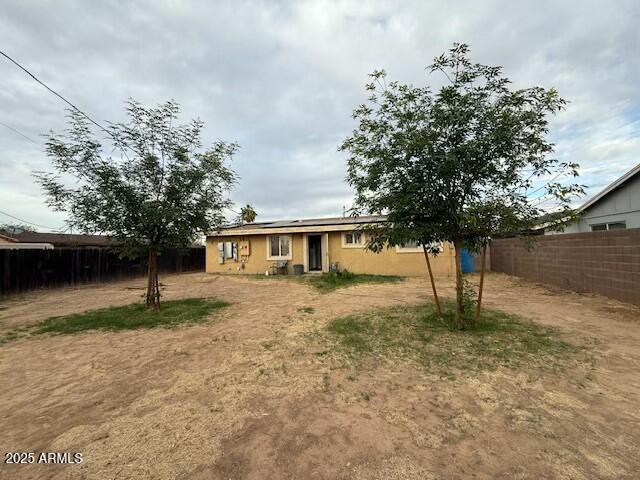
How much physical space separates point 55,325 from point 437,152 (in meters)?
7.94

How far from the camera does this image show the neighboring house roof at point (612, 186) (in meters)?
9.22

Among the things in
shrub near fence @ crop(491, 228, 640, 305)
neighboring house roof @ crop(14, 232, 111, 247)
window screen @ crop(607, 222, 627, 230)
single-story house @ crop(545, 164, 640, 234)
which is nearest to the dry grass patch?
shrub near fence @ crop(491, 228, 640, 305)

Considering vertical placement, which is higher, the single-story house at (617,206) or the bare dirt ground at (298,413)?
the single-story house at (617,206)

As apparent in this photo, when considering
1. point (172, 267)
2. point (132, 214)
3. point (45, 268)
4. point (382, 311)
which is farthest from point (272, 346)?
point (172, 267)

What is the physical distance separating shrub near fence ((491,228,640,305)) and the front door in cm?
939

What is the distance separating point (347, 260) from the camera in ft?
50.2

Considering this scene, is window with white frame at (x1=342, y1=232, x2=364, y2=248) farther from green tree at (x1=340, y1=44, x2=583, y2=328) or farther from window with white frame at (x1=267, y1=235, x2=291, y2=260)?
green tree at (x1=340, y1=44, x2=583, y2=328)

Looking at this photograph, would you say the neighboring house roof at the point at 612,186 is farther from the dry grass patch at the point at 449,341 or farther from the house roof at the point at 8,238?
the house roof at the point at 8,238

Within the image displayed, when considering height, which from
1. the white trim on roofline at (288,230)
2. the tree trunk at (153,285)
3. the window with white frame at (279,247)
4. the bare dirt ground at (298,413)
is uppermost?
the white trim on roofline at (288,230)

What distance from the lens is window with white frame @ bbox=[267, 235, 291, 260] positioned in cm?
1639

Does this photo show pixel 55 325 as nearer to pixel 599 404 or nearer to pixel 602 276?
pixel 599 404

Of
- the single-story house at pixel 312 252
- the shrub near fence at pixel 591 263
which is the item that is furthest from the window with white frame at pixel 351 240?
the shrub near fence at pixel 591 263

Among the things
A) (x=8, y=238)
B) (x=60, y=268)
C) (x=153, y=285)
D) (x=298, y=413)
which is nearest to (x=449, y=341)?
(x=298, y=413)

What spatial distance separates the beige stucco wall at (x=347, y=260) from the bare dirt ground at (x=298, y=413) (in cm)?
870
